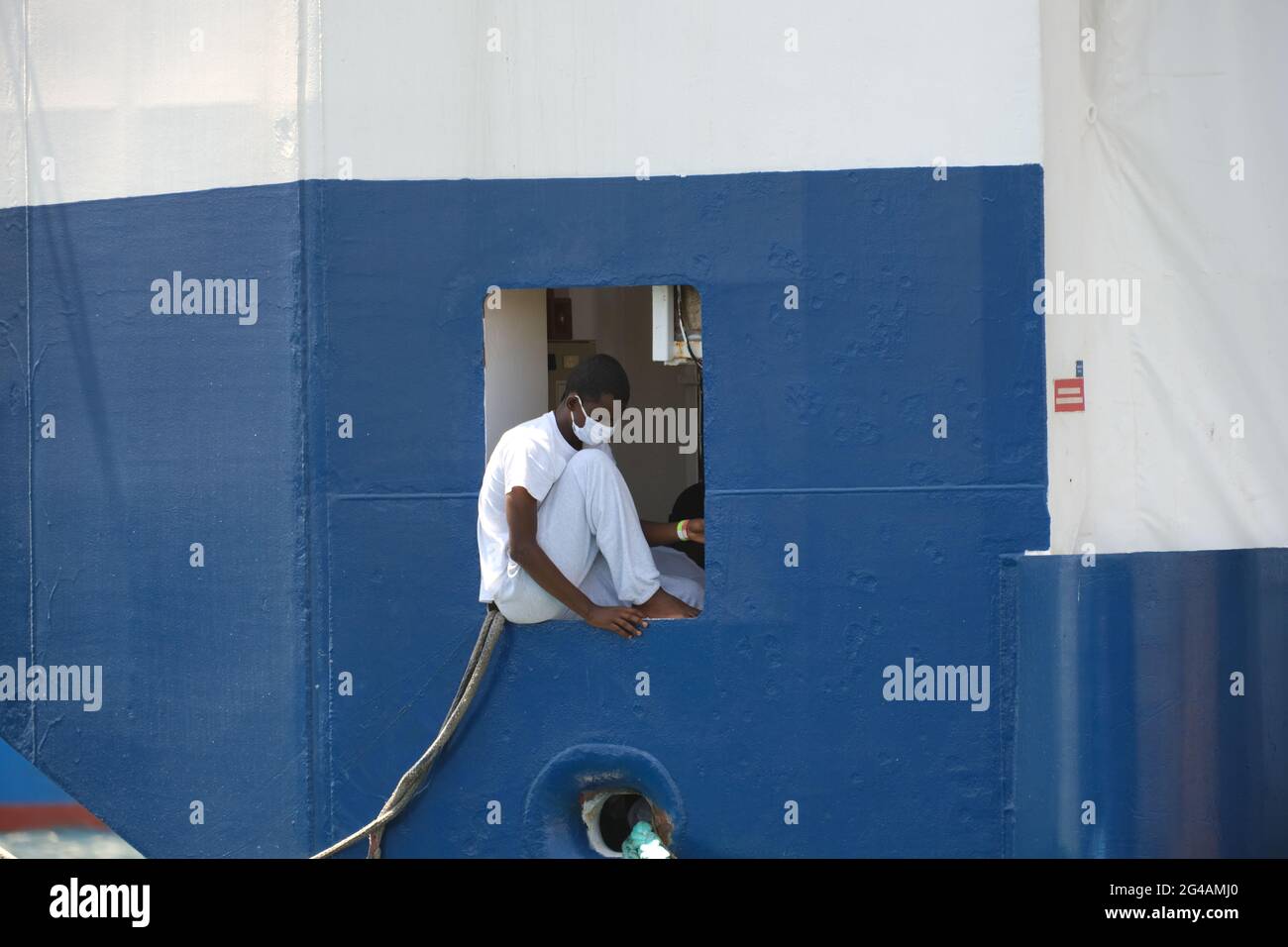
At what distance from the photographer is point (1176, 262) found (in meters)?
5.07

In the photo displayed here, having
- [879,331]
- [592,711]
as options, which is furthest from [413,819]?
[879,331]

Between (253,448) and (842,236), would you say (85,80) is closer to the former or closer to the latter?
(253,448)

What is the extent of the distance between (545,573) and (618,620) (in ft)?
1.00


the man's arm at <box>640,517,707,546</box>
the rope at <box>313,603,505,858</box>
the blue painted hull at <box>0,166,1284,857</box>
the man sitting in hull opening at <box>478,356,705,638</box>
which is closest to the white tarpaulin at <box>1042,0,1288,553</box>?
the blue painted hull at <box>0,166,1284,857</box>

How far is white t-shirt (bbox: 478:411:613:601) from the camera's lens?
4914mm

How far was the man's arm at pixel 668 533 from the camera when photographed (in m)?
5.28

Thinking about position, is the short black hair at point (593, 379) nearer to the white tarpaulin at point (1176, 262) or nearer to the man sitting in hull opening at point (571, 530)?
the man sitting in hull opening at point (571, 530)

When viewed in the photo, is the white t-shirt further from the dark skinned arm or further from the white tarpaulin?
the white tarpaulin

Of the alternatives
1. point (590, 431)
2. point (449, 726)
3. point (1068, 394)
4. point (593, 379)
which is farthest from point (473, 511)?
point (1068, 394)

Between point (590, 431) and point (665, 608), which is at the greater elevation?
point (590, 431)

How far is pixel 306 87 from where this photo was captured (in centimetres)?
504

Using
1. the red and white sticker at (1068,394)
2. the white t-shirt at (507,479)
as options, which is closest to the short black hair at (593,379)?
the white t-shirt at (507,479)

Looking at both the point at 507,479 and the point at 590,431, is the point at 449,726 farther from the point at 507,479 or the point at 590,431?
the point at 590,431

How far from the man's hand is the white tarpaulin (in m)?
1.58
